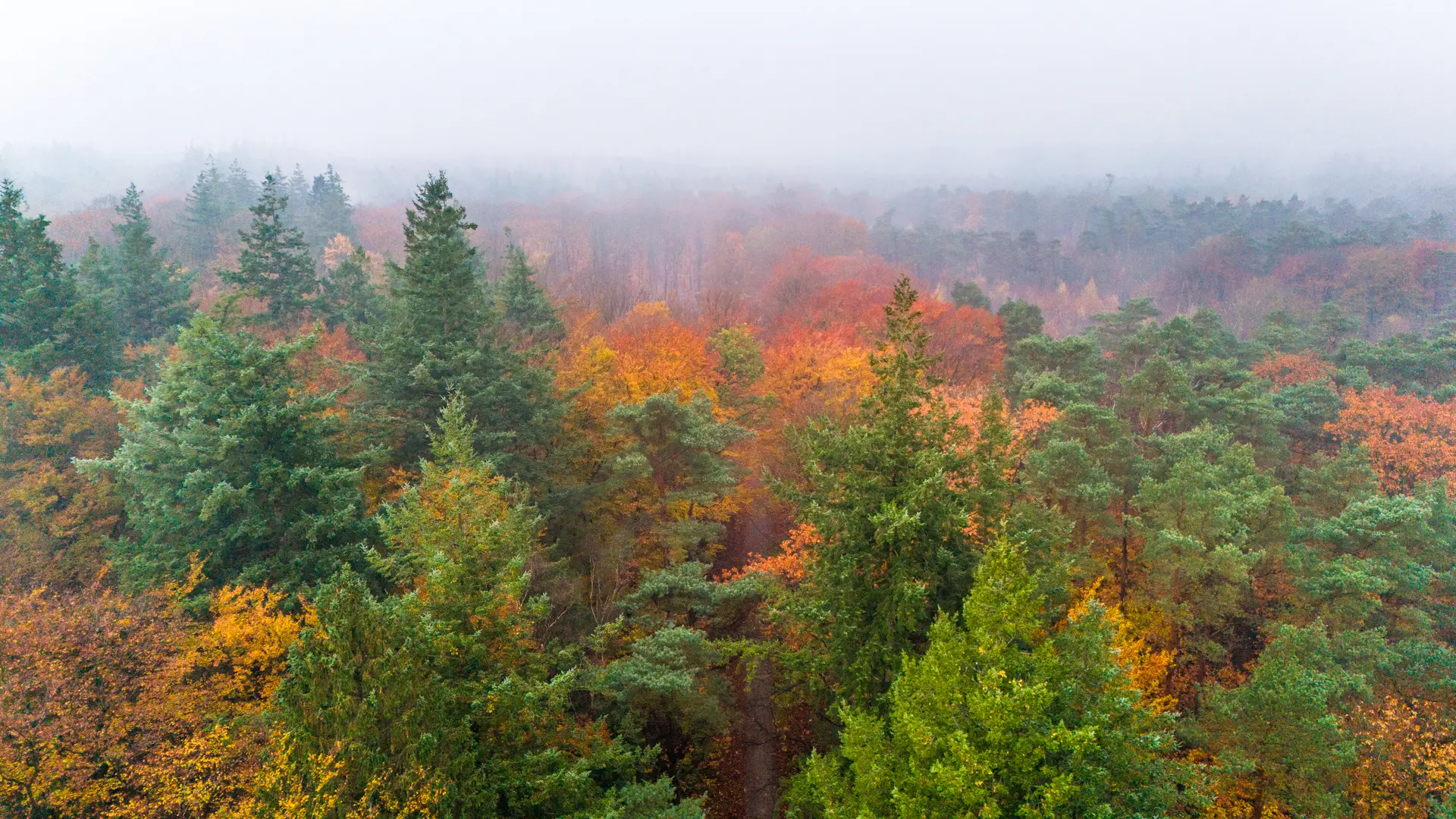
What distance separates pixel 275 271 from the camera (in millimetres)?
36156

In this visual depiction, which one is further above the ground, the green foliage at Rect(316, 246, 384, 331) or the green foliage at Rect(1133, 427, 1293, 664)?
the green foliage at Rect(316, 246, 384, 331)

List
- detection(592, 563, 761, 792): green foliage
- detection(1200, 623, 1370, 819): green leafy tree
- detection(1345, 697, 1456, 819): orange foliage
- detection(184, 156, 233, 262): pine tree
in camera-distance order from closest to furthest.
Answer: detection(1200, 623, 1370, 819): green leafy tree, detection(1345, 697, 1456, 819): orange foliage, detection(592, 563, 761, 792): green foliage, detection(184, 156, 233, 262): pine tree

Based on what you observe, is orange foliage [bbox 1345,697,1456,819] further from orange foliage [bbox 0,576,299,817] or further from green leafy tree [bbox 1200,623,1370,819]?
orange foliage [bbox 0,576,299,817]

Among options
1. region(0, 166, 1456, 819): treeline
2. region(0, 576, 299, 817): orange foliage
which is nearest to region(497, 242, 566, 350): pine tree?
region(0, 166, 1456, 819): treeline

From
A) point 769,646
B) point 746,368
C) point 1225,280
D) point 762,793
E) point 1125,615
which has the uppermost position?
point 1225,280

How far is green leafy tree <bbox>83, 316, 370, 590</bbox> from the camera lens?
1823cm

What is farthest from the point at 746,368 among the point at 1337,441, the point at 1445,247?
the point at 1445,247

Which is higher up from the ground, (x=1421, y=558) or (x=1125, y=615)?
(x=1421, y=558)

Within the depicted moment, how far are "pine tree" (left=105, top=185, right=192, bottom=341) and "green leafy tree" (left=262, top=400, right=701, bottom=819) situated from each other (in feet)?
109

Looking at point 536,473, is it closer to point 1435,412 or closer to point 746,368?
point 746,368

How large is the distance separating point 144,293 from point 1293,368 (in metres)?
75.0

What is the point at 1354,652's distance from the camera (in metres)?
18.4

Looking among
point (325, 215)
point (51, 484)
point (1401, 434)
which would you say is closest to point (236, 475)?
point (51, 484)

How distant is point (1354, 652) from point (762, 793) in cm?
1831
